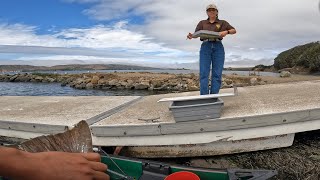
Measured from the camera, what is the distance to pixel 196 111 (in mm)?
4270

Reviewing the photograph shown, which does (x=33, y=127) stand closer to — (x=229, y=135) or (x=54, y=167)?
(x=229, y=135)

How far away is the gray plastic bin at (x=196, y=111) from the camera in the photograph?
168 inches

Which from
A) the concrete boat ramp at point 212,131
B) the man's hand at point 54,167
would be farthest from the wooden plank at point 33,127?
the man's hand at point 54,167

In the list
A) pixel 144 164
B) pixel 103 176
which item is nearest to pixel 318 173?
pixel 144 164

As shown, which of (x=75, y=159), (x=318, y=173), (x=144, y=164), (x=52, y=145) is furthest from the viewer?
(x=318, y=173)

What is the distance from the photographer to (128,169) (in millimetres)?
3809

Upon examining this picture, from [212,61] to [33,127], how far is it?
3745 millimetres

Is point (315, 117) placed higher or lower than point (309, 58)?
lower

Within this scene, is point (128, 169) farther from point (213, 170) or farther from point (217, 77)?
point (217, 77)

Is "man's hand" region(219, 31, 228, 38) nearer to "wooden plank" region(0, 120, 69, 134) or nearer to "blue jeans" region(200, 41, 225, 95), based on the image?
"blue jeans" region(200, 41, 225, 95)

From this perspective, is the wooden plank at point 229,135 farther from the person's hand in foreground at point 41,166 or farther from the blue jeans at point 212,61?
the person's hand in foreground at point 41,166

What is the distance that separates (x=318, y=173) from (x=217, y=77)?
289 cm

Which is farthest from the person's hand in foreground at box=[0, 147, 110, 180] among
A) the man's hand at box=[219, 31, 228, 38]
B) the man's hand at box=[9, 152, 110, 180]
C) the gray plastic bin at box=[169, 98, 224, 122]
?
the man's hand at box=[219, 31, 228, 38]

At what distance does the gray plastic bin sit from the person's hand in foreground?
10.1 feet
